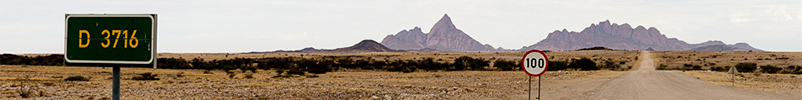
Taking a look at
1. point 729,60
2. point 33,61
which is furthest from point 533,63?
point 729,60

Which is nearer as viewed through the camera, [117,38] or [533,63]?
[117,38]

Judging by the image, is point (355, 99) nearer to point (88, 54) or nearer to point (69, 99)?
point (69, 99)

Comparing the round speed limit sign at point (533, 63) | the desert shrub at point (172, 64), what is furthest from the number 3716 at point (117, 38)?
the desert shrub at point (172, 64)

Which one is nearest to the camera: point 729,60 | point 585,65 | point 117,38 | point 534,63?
point 117,38

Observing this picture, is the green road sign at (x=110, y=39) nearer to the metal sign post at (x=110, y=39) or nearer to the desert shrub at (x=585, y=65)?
the metal sign post at (x=110, y=39)

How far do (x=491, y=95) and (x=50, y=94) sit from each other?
12.0m

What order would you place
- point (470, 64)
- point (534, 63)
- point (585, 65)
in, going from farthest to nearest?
point (470, 64), point (585, 65), point (534, 63)

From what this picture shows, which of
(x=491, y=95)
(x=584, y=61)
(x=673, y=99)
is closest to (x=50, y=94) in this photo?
(x=491, y=95)

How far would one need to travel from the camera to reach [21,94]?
15.7 metres

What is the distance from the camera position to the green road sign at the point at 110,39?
7020 mm

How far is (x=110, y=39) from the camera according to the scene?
281 inches

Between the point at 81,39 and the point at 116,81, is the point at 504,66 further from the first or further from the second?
the point at 81,39

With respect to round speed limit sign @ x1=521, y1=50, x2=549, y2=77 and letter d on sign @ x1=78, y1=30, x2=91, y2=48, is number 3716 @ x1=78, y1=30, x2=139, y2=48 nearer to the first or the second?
letter d on sign @ x1=78, y1=30, x2=91, y2=48

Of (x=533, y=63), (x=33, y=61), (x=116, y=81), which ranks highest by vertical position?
(x=533, y=63)
